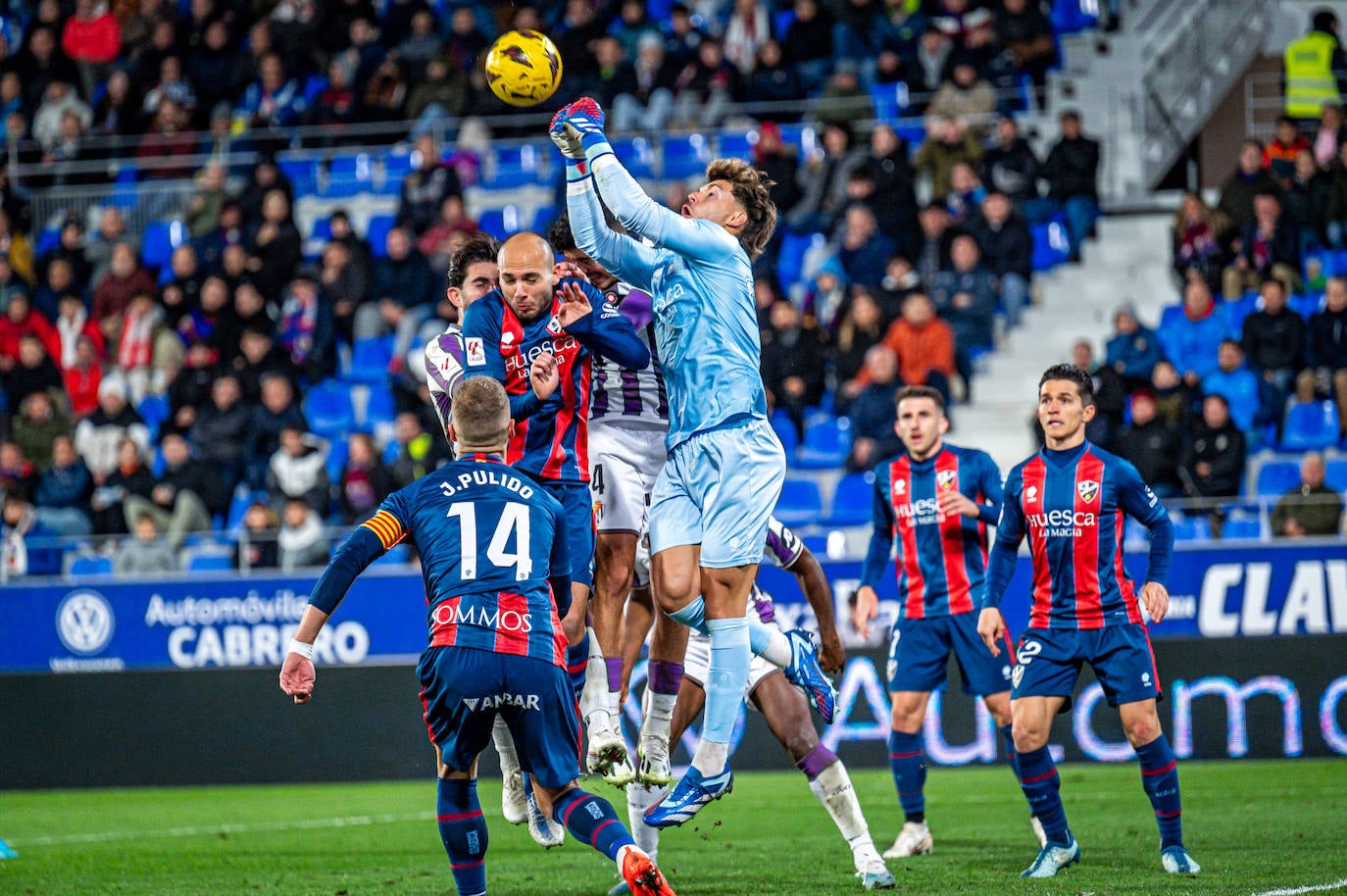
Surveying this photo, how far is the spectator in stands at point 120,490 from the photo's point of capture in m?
17.8

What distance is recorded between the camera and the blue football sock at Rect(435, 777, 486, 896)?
6.55 metres

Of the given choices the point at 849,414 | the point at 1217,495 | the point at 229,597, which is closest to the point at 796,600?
the point at 849,414

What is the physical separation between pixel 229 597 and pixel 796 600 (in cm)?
528

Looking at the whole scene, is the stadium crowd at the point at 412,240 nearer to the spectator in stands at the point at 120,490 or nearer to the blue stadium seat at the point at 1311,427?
the spectator in stands at the point at 120,490

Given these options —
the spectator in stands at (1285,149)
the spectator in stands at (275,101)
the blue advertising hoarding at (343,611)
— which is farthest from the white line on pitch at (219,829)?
the spectator in stands at (275,101)

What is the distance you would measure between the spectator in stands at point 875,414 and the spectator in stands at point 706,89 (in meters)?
5.09

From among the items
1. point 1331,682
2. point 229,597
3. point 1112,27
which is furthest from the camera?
point 1112,27

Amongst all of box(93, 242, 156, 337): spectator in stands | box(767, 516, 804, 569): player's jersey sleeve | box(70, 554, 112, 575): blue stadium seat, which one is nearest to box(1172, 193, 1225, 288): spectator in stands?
box(767, 516, 804, 569): player's jersey sleeve

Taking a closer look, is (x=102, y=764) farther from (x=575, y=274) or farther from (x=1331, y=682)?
(x=1331, y=682)

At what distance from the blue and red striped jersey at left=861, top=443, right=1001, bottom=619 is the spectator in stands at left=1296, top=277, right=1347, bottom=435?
7.14 metres

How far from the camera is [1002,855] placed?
8.98m

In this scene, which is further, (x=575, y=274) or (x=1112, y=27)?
(x=1112, y=27)

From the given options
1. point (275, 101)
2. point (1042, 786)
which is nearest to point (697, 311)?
point (1042, 786)

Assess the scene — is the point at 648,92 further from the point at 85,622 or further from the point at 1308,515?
the point at 1308,515
